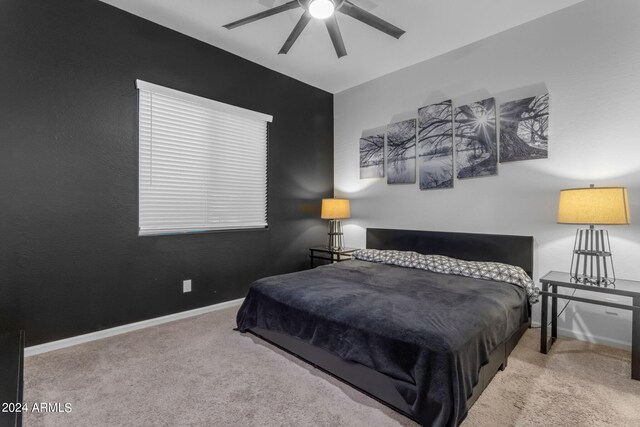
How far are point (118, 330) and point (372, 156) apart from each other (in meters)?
3.53

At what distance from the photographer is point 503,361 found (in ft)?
7.08

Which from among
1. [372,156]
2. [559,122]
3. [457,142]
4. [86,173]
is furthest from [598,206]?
[86,173]

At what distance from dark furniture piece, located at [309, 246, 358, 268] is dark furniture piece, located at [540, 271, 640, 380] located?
7.06 feet

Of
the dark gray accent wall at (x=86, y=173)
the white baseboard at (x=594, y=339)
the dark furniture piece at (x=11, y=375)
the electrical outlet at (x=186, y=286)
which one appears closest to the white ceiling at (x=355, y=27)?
the dark gray accent wall at (x=86, y=173)

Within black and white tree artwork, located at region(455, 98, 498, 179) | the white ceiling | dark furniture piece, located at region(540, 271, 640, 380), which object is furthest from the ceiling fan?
dark furniture piece, located at region(540, 271, 640, 380)

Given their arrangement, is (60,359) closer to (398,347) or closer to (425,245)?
(398,347)

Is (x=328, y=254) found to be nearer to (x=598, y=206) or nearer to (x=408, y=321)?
(x=408, y=321)

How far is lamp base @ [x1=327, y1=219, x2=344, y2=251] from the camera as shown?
436 cm

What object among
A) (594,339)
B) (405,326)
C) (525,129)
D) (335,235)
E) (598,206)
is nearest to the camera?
(405,326)

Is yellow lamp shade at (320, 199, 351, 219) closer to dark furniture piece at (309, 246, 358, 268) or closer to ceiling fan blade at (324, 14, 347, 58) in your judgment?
dark furniture piece at (309, 246, 358, 268)

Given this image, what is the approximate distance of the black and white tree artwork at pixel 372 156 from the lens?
4.20 m

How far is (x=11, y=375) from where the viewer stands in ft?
4.05

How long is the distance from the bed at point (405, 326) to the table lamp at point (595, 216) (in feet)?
1.54

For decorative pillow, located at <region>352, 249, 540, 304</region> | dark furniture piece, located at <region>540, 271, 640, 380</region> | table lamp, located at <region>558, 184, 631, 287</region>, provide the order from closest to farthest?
dark furniture piece, located at <region>540, 271, 640, 380</region>
table lamp, located at <region>558, 184, 631, 287</region>
decorative pillow, located at <region>352, 249, 540, 304</region>
